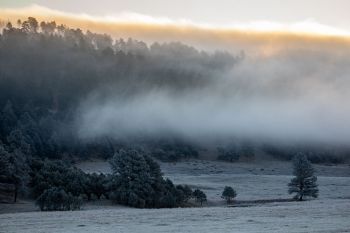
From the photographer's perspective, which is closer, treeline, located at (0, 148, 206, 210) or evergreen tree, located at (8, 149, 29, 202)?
treeline, located at (0, 148, 206, 210)

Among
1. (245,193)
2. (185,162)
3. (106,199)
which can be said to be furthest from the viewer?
(185,162)

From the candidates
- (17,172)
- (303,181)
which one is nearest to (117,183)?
(17,172)

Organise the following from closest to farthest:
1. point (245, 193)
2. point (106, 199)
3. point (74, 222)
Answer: point (74, 222) → point (106, 199) → point (245, 193)

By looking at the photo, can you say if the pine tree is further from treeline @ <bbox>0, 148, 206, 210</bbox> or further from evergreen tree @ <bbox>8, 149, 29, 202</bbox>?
evergreen tree @ <bbox>8, 149, 29, 202</bbox>

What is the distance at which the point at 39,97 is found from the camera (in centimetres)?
19350

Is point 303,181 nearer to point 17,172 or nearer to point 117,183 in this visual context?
point 117,183

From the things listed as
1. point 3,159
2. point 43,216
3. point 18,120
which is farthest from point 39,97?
point 43,216

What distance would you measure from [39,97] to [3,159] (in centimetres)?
13228

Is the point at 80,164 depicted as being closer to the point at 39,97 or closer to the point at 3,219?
the point at 39,97

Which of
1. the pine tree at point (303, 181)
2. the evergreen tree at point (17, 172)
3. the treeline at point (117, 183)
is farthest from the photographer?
the pine tree at point (303, 181)

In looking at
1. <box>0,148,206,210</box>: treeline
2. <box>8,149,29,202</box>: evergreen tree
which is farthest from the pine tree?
<box>8,149,29,202</box>: evergreen tree

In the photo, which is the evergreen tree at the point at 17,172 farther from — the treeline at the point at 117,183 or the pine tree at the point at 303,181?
the pine tree at the point at 303,181

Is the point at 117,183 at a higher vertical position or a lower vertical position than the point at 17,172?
lower

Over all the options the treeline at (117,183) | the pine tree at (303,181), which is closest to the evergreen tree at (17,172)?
the treeline at (117,183)
